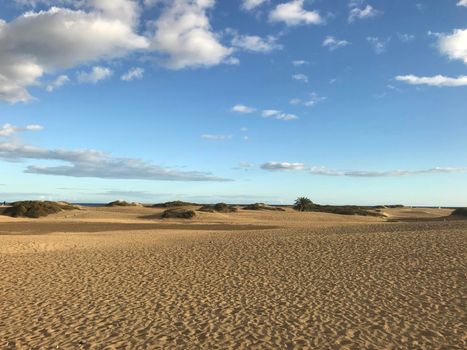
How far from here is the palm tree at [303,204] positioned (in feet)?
235

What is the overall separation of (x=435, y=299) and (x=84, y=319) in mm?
8910

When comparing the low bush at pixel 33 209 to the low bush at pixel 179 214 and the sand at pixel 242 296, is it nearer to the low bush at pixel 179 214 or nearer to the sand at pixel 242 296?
the low bush at pixel 179 214

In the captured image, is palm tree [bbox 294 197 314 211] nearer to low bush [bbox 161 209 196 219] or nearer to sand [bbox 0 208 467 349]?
low bush [bbox 161 209 196 219]

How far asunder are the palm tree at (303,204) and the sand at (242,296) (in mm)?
47687

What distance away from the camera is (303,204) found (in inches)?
2832

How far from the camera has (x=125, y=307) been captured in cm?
1201

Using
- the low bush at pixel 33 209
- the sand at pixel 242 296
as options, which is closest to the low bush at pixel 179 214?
the low bush at pixel 33 209

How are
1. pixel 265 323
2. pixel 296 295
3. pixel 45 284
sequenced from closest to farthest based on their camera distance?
pixel 265 323 → pixel 296 295 → pixel 45 284

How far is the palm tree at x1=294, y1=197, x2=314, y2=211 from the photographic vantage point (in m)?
71.5

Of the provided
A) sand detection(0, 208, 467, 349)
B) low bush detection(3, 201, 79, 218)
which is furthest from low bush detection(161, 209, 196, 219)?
sand detection(0, 208, 467, 349)

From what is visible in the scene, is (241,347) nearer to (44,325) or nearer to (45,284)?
(44,325)

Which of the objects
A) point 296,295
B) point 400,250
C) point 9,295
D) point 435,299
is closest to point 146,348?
point 296,295

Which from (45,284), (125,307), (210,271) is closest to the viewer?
(125,307)

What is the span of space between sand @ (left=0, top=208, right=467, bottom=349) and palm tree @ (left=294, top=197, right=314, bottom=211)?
4769cm
